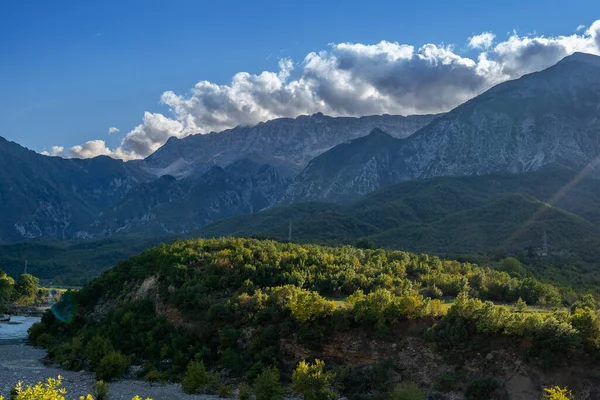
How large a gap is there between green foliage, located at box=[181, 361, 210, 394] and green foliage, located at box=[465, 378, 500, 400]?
768 inches

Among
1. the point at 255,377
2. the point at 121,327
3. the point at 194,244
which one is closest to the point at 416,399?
the point at 255,377

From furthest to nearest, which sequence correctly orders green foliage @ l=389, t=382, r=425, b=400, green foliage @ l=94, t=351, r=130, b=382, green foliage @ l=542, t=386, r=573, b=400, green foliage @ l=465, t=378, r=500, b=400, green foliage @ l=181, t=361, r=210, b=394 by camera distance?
green foliage @ l=94, t=351, r=130, b=382
green foliage @ l=181, t=361, r=210, b=394
green foliage @ l=465, t=378, r=500, b=400
green foliage @ l=389, t=382, r=425, b=400
green foliage @ l=542, t=386, r=573, b=400

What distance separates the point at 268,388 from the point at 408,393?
32.5ft

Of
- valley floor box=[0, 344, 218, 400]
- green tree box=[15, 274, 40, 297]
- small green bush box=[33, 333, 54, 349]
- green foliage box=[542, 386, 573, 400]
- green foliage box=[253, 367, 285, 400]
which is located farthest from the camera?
green tree box=[15, 274, 40, 297]

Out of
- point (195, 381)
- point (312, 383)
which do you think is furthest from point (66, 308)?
point (312, 383)

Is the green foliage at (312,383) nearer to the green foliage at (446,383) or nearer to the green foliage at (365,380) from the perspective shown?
the green foliage at (365,380)

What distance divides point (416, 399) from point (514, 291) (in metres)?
27.9

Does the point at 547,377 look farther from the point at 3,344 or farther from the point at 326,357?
the point at 3,344

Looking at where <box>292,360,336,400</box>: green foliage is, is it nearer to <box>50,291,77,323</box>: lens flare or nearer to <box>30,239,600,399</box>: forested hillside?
<box>30,239,600,399</box>: forested hillside

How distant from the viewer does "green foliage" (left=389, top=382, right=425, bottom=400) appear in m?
31.4

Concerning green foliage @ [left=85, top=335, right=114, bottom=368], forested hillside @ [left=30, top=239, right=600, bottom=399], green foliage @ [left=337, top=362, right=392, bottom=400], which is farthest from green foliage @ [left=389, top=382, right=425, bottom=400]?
green foliage @ [left=85, top=335, right=114, bottom=368]

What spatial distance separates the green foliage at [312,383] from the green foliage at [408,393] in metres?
4.55

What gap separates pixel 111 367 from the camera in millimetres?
44938

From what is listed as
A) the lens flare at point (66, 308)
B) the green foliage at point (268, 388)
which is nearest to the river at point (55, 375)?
the green foliage at point (268, 388)
